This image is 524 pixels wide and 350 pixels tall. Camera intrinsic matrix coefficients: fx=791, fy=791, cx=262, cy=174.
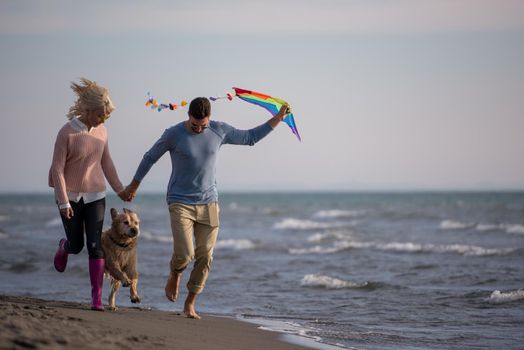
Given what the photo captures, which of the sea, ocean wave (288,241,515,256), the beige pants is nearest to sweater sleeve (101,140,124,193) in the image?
the beige pants

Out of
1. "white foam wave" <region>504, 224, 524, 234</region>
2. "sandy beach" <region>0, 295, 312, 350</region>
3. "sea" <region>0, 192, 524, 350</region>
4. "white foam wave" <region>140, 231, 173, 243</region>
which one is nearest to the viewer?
"sandy beach" <region>0, 295, 312, 350</region>

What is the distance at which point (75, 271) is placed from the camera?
12578mm

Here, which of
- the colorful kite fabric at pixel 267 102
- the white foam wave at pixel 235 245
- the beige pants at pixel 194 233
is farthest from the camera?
the white foam wave at pixel 235 245

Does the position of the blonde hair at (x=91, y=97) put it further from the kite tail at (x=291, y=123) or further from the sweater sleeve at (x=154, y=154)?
the kite tail at (x=291, y=123)

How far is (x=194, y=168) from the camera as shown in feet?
21.2

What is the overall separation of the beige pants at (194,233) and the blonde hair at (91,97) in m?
0.98

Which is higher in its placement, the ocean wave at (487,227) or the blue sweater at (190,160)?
the blue sweater at (190,160)

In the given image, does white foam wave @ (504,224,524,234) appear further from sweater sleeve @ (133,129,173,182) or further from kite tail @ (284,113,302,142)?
sweater sleeve @ (133,129,173,182)

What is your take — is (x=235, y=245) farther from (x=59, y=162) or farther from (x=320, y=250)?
(x=59, y=162)

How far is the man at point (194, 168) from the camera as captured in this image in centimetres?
645

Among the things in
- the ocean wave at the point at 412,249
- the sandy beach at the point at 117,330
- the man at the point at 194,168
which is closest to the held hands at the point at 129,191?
the man at the point at 194,168

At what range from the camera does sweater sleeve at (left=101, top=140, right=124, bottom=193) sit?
6.58 m

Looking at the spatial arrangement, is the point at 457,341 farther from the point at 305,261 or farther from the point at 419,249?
the point at 419,249

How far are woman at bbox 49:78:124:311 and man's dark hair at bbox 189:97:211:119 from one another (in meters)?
0.67
